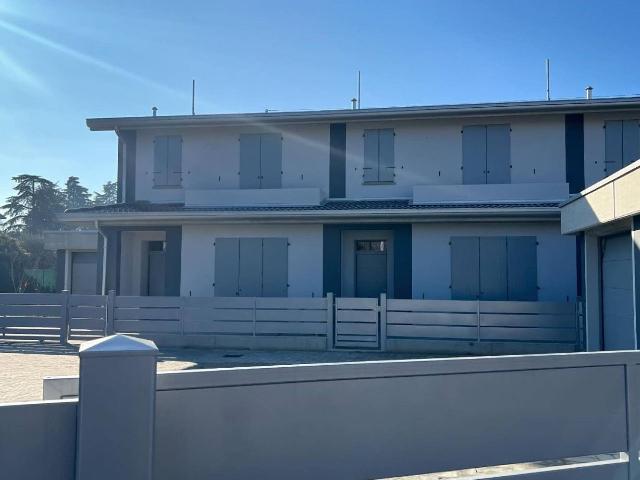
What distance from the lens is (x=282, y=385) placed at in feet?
10.6

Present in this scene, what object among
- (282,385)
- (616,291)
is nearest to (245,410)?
(282,385)

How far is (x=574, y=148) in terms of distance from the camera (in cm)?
1361

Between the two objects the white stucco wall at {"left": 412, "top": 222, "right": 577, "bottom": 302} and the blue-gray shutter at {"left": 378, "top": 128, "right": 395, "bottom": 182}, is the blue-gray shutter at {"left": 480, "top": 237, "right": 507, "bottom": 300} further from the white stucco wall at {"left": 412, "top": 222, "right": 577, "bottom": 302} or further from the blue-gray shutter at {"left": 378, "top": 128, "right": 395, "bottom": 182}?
the blue-gray shutter at {"left": 378, "top": 128, "right": 395, "bottom": 182}

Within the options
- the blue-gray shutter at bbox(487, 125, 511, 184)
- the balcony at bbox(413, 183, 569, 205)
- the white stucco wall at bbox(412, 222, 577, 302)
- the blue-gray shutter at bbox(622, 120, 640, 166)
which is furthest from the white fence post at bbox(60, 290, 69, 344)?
the blue-gray shutter at bbox(622, 120, 640, 166)

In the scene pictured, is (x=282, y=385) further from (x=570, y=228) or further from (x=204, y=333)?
(x=204, y=333)

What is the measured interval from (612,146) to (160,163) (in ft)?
44.7

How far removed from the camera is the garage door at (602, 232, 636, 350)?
276 inches

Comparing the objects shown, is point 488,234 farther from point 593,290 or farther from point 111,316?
point 111,316

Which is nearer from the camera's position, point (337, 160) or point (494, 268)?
point (494, 268)

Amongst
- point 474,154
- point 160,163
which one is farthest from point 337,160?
point 160,163

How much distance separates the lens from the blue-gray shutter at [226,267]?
46.5 feet

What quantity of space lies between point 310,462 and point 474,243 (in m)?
10.9

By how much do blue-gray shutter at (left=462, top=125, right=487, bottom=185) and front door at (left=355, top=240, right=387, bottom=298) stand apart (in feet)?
10.4

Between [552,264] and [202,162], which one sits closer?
[552,264]
